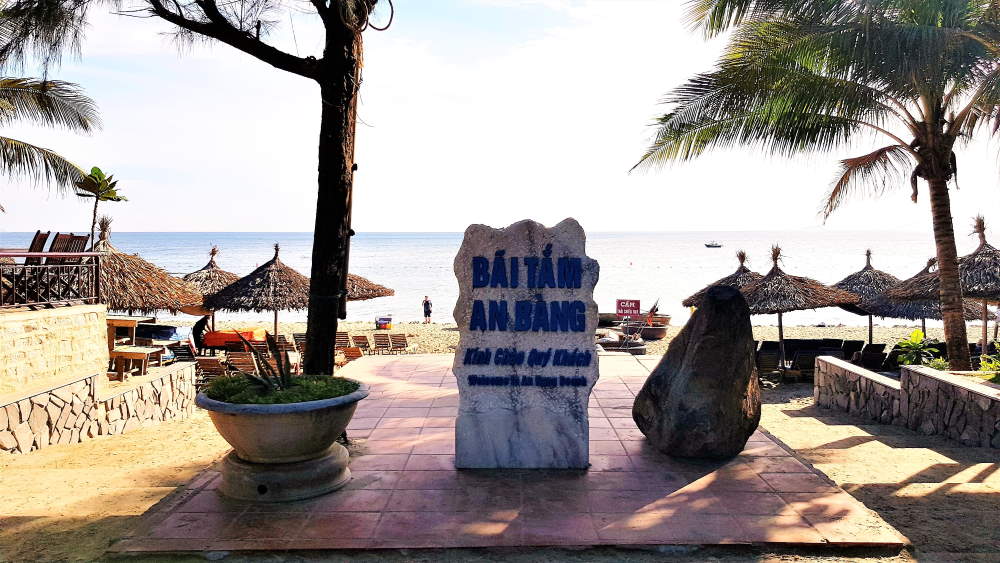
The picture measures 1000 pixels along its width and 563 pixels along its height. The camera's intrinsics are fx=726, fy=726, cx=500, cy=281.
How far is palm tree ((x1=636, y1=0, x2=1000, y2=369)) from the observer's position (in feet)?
26.5

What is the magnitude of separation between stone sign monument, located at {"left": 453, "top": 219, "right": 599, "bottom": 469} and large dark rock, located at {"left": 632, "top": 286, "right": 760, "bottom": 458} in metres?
0.84

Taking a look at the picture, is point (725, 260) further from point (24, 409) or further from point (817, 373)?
point (24, 409)

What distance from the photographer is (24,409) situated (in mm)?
8703

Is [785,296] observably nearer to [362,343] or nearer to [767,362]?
[767,362]

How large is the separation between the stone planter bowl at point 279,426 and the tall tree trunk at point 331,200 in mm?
1348

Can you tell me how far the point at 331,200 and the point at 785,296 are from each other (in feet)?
41.6

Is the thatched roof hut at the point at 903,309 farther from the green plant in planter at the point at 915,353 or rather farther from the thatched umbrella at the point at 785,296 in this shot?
the green plant in planter at the point at 915,353

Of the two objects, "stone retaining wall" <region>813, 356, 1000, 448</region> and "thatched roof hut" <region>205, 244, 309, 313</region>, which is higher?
"thatched roof hut" <region>205, 244, 309, 313</region>

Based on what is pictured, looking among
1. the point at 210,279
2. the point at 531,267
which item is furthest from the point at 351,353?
the point at 531,267

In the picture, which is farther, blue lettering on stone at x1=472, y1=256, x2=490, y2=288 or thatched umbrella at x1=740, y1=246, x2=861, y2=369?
thatched umbrella at x1=740, y1=246, x2=861, y2=369

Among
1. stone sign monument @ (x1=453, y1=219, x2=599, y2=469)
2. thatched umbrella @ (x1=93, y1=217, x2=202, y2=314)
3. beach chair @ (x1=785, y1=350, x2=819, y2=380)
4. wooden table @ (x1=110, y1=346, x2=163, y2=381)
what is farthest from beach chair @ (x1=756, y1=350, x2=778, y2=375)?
wooden table @ (x1=110, y1=346, x2=163, y2=381)

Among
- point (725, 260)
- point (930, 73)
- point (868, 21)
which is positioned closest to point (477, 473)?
point (868, 21)

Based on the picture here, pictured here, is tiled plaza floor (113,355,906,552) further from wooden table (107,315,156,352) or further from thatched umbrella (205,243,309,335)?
wooden table (107,315,156,352)

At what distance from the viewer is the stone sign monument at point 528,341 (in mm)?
5754
